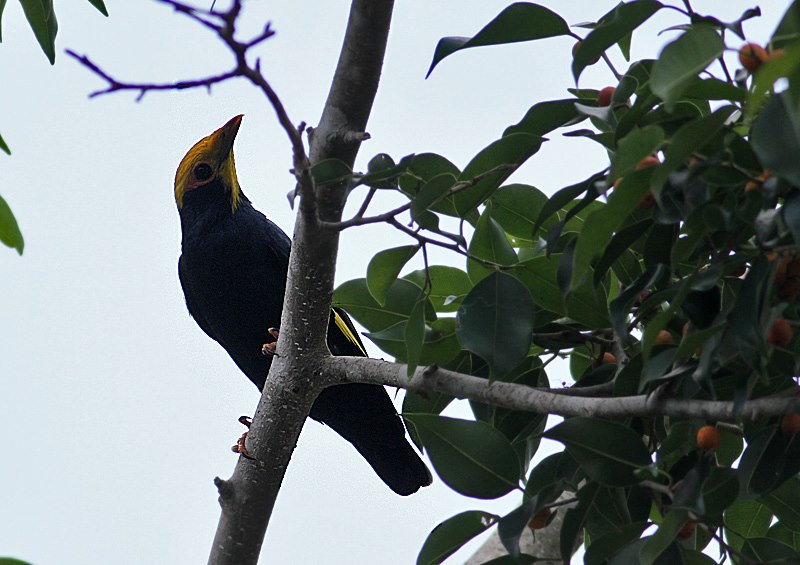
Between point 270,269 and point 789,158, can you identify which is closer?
point 789,158

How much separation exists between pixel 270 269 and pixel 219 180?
76 centimetres

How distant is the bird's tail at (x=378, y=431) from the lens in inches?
148

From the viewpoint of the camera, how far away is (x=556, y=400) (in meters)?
1.78

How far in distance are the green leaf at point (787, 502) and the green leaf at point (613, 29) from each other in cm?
99

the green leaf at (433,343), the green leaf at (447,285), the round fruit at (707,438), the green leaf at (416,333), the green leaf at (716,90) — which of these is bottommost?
the round fruit at (707,438)

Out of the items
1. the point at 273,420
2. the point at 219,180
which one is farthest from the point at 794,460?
the point at 219,180

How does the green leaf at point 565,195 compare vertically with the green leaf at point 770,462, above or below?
above

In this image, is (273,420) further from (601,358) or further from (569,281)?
(569,281)

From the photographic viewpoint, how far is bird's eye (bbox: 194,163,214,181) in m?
4.64

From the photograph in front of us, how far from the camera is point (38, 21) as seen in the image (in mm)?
2250

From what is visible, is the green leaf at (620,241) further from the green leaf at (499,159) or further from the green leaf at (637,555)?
the green leaf at (637,555)

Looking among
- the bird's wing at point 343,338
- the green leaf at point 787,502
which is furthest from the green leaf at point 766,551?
the bird's wing at point 343,338

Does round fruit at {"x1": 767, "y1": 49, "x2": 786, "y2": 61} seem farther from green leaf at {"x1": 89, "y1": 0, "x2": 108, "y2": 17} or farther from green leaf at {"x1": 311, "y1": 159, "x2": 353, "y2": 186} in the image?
green leaf at {"x1": 89, "y1": 0, "x2": 108, "y2": 17}

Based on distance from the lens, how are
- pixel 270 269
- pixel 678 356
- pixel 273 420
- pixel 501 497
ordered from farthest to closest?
pixel 270 269, pixel 273 420, pixel 501 497, pixel 678 356
